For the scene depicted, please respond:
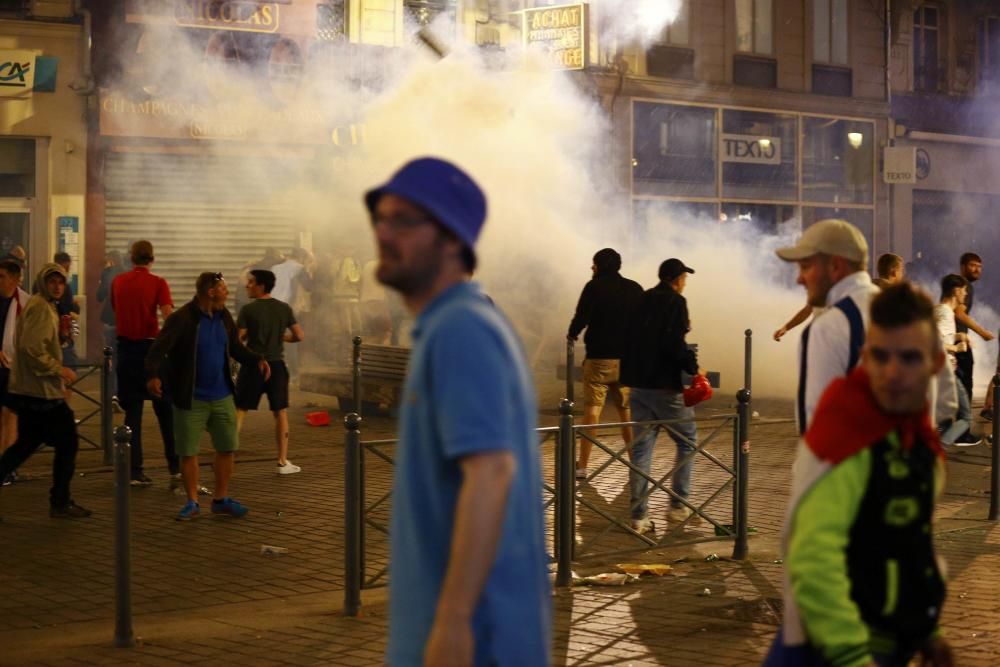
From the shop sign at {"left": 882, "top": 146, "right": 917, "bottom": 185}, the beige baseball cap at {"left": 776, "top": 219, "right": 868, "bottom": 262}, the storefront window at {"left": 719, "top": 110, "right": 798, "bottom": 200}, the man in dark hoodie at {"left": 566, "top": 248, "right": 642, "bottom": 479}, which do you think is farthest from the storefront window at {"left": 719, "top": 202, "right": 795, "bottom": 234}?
the beige baseball cap at {"left": 776, "top": 219, "right": 868, "bottom": 262}

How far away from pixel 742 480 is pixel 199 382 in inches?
132

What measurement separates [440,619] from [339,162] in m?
19.0

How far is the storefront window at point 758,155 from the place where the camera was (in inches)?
1052

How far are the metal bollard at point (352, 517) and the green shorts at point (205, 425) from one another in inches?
95.6

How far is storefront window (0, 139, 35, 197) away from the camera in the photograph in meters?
19.3

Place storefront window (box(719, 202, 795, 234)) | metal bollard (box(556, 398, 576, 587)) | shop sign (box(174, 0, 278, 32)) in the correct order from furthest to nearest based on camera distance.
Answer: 1. storefront window (box(719, 202, 795, 234))
2. shop sign (box(174, 0, 278, 32))
3. metal bollard (box(556, 398, 576, 587))

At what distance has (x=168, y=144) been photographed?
2020 cm

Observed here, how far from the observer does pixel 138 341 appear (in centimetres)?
1053

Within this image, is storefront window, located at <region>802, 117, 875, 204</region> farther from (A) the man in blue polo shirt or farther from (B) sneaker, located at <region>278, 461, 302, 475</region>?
(A) the man in blue polo shirt

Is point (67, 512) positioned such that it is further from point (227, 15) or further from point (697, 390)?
point (227, 15)

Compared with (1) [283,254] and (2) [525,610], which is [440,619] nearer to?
(2) [525,610]

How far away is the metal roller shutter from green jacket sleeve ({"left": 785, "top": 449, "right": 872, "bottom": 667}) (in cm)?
1794

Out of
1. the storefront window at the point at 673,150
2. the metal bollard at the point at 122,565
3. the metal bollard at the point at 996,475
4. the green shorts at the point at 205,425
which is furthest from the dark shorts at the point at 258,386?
the storefront window at the point at 673,150

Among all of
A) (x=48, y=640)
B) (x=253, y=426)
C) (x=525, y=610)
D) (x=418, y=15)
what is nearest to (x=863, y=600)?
(x=525, y=610)
